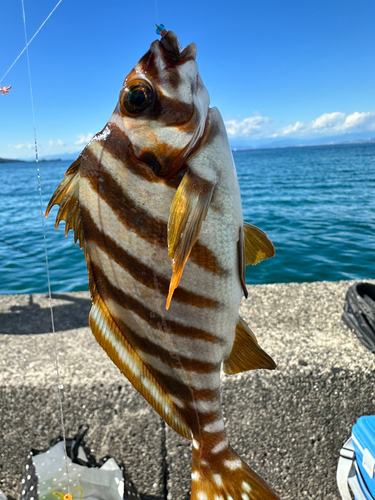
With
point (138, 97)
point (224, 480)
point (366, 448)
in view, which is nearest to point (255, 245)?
point (138, 97)

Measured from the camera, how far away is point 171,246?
38.0 inches

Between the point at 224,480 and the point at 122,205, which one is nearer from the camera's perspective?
the point at 122,205

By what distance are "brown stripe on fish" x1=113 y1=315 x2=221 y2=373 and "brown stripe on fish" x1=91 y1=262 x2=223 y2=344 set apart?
69 millimetres

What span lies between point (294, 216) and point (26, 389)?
509 inches

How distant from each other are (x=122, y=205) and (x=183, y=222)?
0.20 meters

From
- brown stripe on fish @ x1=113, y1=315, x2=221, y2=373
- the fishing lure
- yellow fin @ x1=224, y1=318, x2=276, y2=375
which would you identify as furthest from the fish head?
the fishing lure

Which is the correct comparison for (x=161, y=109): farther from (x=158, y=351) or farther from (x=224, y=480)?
(x=224, y=480)

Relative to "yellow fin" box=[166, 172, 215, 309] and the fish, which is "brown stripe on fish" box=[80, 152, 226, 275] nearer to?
the fish

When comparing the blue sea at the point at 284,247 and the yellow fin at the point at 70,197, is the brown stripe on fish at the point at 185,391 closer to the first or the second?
the yellow fin at the point at 70,197

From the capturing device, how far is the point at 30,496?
2916mm

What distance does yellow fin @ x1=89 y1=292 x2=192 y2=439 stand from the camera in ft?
3.92

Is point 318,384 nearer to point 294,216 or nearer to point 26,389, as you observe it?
point 26,389

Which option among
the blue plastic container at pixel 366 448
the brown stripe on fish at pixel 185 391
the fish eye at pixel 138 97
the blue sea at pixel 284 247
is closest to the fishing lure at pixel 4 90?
the fish eye at pixel 138 97

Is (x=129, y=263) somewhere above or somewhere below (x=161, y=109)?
below
